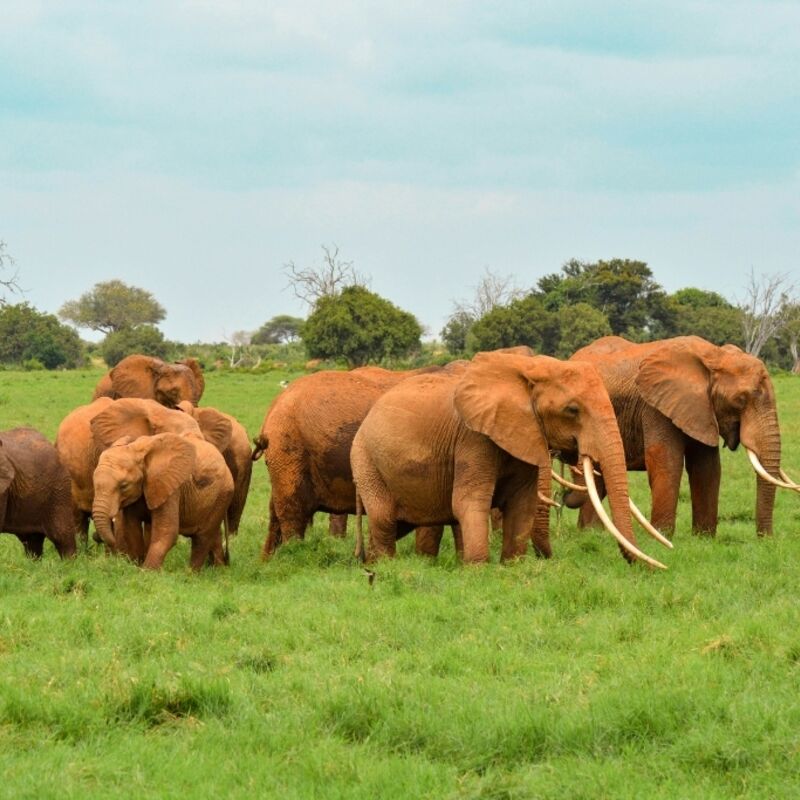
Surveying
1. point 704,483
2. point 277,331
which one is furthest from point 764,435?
point 277,331

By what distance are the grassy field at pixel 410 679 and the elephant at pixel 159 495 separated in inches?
18.1

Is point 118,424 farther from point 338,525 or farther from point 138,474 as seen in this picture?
point 338,525

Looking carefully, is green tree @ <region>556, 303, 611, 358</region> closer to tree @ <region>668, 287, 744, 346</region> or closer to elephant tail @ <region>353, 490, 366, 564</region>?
tree @ <region>668, 287, 744, 346</region>

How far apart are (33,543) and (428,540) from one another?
353cm

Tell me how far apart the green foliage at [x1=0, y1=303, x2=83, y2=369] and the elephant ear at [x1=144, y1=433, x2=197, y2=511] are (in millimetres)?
70024

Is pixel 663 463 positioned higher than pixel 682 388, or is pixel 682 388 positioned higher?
pixel 682 388

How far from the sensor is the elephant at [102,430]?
13273 mm

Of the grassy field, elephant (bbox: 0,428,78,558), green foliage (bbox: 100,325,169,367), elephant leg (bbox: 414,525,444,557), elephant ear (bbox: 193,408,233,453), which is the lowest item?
the grassy field

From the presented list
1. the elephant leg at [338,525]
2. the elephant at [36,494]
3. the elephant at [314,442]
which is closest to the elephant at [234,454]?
the elephant at [314,442]

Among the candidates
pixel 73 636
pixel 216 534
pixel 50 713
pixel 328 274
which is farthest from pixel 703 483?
pixel 328 274

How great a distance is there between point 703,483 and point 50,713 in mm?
7720

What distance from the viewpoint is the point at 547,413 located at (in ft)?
36.8

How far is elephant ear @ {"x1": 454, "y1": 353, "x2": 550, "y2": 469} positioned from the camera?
1116cm

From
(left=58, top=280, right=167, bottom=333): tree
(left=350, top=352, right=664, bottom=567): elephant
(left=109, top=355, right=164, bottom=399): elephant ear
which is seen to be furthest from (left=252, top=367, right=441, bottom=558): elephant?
(left=58, top=280, right=167, bottom=333): tree
